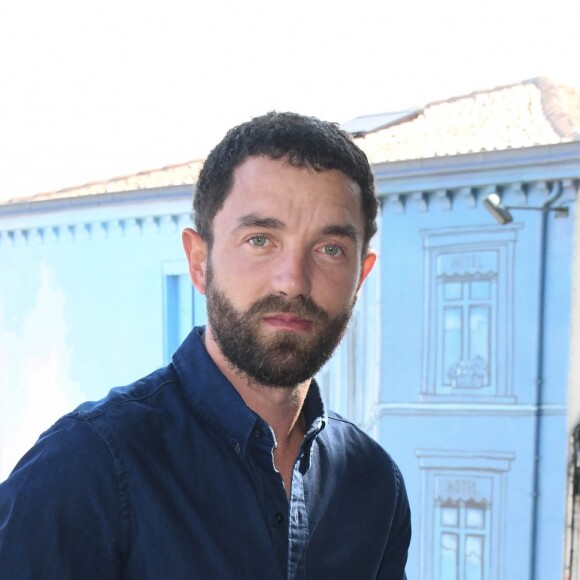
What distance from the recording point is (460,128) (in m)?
6.27

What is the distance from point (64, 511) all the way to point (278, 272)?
1.22 feet

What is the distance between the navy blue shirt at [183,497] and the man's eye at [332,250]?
199 millimetres

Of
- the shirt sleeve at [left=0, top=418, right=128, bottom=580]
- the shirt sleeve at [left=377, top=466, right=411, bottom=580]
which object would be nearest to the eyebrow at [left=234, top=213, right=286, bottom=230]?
the shirt sleeve at [left=0, top=418, right=128, bottom=580]

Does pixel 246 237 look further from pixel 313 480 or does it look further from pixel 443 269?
pixel 443 269

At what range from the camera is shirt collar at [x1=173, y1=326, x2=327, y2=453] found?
3.58 ft

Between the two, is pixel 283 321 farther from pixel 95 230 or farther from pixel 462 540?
pixel 95 230

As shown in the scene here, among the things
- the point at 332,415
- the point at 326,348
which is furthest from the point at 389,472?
the point at 326,348

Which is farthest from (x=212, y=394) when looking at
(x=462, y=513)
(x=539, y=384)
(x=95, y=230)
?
(x=95, y=230)

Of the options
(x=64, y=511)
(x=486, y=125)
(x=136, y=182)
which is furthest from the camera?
(x=136, y=182)

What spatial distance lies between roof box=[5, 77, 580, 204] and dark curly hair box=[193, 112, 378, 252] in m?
4.41

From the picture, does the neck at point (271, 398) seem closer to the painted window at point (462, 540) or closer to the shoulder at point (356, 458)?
the shoulder at point (356, 458)

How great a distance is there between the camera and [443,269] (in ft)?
19.1

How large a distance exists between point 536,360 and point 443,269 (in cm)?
82

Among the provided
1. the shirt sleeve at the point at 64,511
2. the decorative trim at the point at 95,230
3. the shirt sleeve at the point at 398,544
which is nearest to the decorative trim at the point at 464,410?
the decorative trim at the point at 95,230
